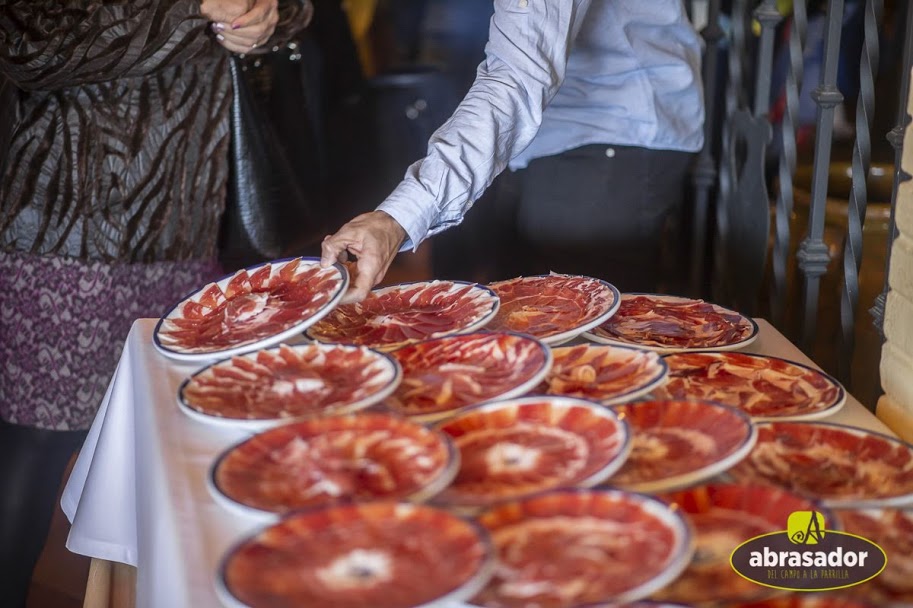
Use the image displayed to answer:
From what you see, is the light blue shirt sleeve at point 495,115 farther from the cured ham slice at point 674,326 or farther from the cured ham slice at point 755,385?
the cured ham slice at point 755,385

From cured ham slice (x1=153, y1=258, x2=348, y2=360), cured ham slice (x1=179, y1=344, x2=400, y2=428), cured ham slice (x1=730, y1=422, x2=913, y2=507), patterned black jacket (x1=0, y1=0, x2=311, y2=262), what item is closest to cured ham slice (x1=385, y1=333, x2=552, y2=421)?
cured ham slice (x1=179, y1=344, x2=400, y2=428)

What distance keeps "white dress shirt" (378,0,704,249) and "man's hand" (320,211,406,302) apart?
0.05 m

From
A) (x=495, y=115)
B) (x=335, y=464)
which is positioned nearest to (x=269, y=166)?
(x=495, y=115)

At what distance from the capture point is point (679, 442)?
1.00 metres

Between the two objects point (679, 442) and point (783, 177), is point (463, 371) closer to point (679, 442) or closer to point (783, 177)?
point (679, 442)

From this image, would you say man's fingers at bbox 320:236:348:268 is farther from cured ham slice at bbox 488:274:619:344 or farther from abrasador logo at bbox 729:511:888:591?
abrasador logo at bbox 729:511:888:591

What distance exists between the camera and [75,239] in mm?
1747

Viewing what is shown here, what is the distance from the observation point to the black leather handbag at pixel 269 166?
1889 millimetres

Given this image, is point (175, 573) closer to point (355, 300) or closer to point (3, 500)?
point (355, 300)

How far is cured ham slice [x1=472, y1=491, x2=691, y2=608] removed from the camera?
0.76 m

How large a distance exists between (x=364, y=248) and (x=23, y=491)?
91 cm

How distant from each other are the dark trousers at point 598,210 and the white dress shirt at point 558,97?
36 millimetres

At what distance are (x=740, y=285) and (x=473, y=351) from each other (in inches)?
45.8

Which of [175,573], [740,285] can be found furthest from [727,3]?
[175,573]
